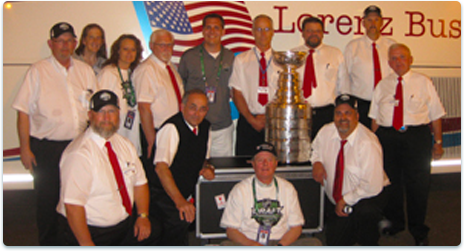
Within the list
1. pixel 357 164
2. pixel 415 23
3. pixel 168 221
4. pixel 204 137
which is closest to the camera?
pixel 168 221

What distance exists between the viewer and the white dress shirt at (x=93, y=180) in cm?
246

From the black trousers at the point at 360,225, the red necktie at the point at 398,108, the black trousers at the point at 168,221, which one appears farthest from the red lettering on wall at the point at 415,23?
the black trousers at the point at 168,221

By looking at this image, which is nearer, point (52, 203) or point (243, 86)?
point (52, 203)

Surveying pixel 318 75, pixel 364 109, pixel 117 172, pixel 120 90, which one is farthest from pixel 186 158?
pixel 364 109

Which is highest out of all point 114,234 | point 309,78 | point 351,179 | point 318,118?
point 309,78

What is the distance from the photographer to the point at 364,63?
4.46 meters

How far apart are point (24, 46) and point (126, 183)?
2961 mm

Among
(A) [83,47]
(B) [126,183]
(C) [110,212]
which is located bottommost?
(C) [110,212]

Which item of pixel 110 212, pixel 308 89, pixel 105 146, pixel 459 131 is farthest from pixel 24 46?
pixel 459 131

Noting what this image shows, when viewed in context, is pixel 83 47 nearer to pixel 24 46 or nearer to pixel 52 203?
pixel 24 46

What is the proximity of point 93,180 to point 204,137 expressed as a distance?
1.17 metres

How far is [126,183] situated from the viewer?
9.04ft

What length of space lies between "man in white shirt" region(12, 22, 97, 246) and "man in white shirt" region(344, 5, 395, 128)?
319 centimetres

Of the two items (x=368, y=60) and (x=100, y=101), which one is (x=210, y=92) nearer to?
(x=100, y=101)
